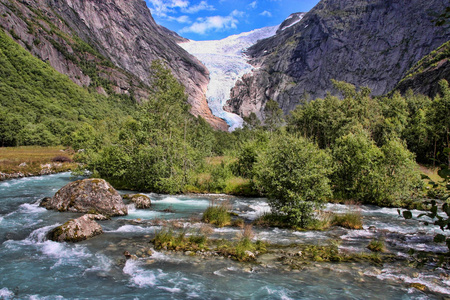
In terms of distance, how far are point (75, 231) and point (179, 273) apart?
622 centimetres

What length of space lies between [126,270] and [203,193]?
761 inches

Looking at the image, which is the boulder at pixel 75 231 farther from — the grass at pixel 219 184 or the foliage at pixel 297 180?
the grass at pixel 219 184

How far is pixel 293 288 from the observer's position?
361 inches

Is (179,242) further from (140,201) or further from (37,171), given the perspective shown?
(37,171)

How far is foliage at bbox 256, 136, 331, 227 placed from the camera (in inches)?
622

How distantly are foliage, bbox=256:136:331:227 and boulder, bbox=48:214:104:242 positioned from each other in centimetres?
964

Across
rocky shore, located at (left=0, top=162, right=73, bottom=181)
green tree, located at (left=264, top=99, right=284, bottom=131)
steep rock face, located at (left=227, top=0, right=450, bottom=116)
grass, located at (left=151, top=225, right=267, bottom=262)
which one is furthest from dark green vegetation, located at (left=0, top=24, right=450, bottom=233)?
steep rock face, located at (left=227, top=0, right=450, bottom=116)

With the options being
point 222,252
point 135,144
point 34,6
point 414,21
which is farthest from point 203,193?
point 34,6

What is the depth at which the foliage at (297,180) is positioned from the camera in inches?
622

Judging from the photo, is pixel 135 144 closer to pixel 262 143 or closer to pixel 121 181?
pixel 121 181

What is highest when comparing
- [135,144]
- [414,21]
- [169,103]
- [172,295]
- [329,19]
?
[329,19]

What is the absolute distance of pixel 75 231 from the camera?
43.7 ft

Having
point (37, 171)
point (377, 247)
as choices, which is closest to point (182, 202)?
point (377, 247)

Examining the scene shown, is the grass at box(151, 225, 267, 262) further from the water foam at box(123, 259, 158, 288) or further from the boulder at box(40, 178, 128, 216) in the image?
the boulder at box(40, 178, 128, 216)
